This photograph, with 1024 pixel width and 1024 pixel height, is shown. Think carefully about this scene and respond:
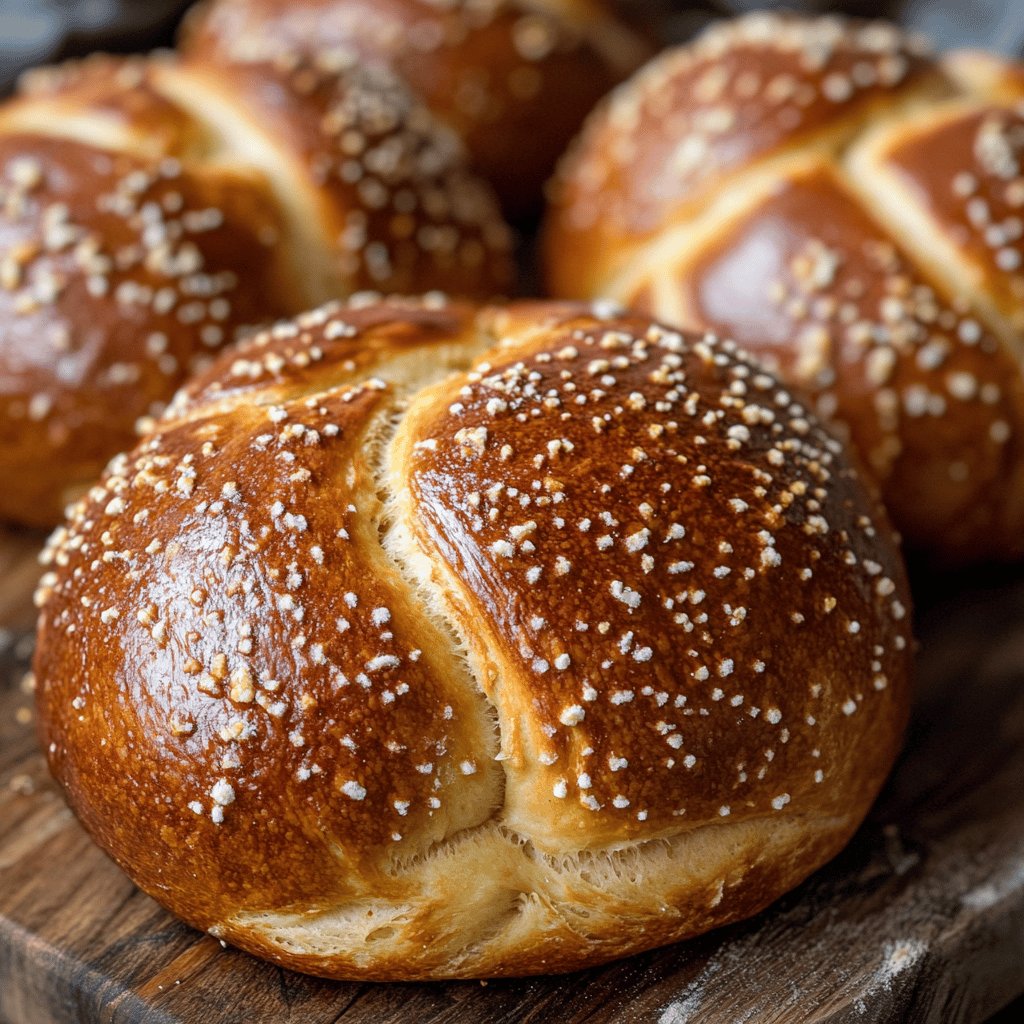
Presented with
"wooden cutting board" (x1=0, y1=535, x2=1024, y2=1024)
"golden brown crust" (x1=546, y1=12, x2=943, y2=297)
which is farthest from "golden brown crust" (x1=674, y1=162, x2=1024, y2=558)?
"wooden cutting board" (x1=0, y1=535, x2=1024, y2=1024)

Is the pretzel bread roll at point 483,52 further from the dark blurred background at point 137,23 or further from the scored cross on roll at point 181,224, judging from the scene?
the dark blurred background at point 137,23


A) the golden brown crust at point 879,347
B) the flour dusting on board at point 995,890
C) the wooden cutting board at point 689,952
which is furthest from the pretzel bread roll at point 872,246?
the flour dusting on board at point 995,890

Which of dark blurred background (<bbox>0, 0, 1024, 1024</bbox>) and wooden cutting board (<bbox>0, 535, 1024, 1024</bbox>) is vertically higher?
dark blurred background (<bbox>0, 0, 1024, 1024</bbox>)

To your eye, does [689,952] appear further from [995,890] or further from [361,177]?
[361,177]

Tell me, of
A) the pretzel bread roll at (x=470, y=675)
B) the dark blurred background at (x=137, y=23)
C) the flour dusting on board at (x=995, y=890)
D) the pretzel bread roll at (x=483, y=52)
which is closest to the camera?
the pretzel bread roll at (x=470, y=675)

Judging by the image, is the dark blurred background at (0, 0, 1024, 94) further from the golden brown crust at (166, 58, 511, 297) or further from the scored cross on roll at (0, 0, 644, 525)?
the golden brown crust at (166, 58, 511, 297)

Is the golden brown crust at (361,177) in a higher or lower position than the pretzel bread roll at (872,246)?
higher

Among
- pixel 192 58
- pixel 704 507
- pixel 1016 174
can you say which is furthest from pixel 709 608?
pixel 192 58
